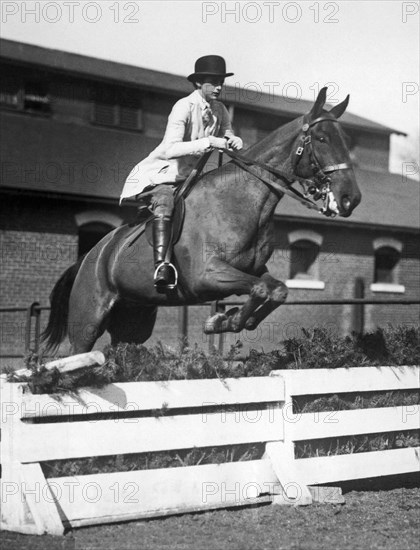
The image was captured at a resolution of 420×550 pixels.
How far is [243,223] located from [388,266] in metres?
Answer: 18.4

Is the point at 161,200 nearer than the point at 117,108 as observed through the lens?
Yes

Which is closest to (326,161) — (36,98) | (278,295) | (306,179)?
(306,179)

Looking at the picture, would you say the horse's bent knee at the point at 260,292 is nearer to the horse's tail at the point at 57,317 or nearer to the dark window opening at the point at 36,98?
the horse's tail at the point at 57,317

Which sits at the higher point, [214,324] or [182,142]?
[182,142]

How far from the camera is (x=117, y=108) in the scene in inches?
896

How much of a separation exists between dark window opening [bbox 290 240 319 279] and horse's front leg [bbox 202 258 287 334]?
50.6ft

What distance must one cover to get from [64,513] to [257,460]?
1554 millimetres

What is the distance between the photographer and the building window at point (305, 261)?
841 inches

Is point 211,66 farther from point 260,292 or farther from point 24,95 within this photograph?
point 24,95

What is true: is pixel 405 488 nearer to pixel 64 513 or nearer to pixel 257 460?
pixel 257 460

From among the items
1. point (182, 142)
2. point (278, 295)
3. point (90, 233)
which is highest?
point (90, 233)

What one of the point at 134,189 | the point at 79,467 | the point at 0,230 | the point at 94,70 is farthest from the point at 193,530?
the point at 94,70

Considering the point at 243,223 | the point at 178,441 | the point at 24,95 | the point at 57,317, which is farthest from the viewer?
the point at 24,95

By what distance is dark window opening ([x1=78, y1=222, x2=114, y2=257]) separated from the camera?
59.1 ft
